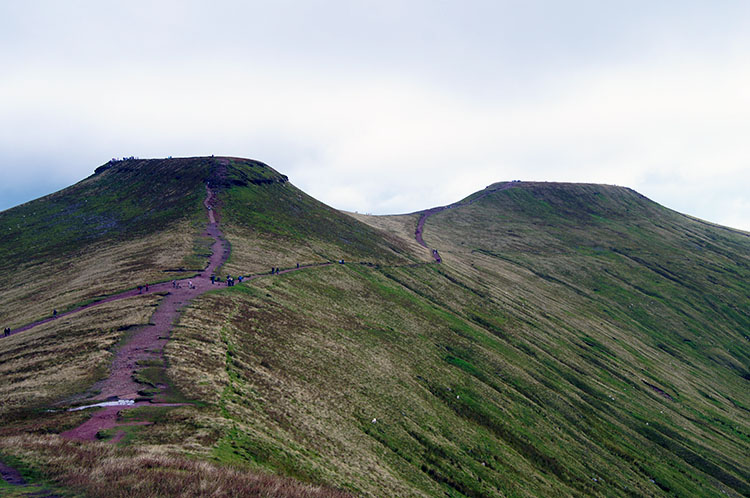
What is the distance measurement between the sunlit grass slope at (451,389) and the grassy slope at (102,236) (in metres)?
23.3

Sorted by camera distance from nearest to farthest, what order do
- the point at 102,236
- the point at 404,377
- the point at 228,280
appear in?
the point at 404,377, the point at 228,280, the point at 102,236

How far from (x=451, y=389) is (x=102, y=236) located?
105 metres

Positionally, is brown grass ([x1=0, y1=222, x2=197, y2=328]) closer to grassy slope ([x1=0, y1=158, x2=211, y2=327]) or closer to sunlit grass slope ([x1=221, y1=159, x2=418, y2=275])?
grassy slope ([x1=0, y1=158, x2=211, y2=327])

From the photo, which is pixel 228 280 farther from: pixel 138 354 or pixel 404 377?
pixel 404 377

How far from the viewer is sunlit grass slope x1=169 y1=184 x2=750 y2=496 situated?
120 feet

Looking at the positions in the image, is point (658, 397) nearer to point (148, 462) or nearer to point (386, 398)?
point (386, 398)

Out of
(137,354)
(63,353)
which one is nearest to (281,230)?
(63,353)

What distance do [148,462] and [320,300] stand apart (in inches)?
2130

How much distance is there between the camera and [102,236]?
354 feet

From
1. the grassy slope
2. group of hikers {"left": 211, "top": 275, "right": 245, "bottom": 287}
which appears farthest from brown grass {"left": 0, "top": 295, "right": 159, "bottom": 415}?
group of hikers {"left": 211, "top": 275, "right": 245, "bottom": 287}

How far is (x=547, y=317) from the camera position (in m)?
121

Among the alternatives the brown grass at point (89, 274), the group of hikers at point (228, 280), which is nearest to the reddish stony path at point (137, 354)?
the group of hikers at point (228, 280)

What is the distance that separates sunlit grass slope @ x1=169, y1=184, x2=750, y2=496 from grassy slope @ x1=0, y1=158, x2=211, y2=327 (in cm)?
2335

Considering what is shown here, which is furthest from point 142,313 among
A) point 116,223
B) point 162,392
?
point 116,223
